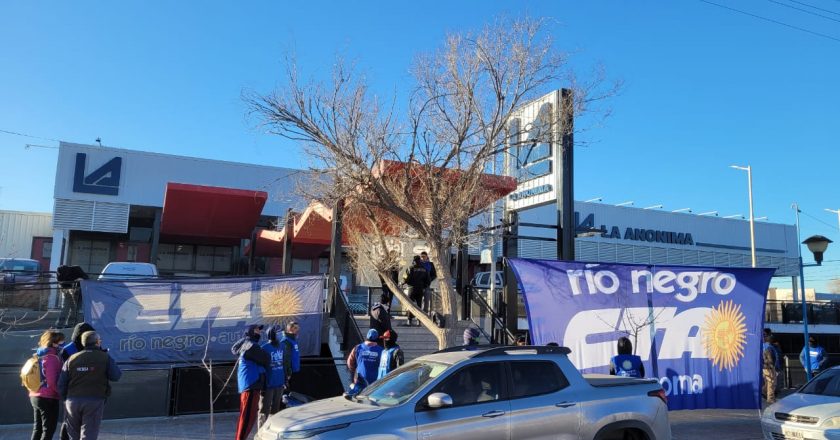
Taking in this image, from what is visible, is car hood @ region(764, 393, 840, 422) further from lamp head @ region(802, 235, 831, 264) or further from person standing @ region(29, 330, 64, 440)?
person standing @ region(29, 330, 64, 440)

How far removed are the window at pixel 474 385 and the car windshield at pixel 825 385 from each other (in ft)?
18.9

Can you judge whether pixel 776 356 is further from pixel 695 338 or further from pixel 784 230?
pixel 784 230

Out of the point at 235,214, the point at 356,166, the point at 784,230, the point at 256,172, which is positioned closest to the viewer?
the point at 356,166

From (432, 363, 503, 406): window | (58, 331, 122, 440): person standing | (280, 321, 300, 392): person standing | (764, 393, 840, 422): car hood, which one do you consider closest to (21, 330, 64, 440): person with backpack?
(58, 331, 122, 440): person standing

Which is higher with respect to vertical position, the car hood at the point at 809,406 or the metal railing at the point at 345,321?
the metal railing at the point at 345,321

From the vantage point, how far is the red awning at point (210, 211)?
22.7 metres

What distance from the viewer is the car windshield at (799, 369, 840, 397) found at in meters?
8.83

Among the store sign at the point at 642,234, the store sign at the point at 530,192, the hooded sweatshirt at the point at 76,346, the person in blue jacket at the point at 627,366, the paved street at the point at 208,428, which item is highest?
the store sign at the point at 642,234

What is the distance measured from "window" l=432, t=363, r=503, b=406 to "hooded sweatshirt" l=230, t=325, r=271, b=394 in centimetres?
318

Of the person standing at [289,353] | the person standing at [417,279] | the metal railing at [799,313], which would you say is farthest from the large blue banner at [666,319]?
the metal railing at [799,313]

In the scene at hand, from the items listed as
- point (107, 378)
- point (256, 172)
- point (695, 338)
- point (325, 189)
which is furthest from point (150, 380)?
point (256, 172)

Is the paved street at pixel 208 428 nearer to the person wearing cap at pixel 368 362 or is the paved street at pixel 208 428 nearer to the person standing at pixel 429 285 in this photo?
the person wearing cap at pixel 368 362

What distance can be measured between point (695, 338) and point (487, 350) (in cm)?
631

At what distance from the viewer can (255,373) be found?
26.5ft
